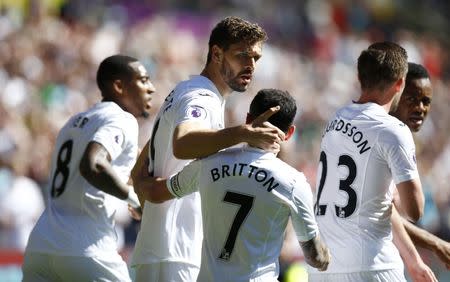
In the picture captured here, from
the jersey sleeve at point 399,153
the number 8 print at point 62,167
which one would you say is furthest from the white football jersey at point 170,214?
the jersey sleeve at point 399,153

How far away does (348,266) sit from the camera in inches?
286

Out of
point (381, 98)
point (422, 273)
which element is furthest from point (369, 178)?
point (422, 273)

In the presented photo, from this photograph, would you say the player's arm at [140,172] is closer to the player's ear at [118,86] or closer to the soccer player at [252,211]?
the player's ear at [118,86]

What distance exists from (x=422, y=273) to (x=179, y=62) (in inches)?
502

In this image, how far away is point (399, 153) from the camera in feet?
23.2

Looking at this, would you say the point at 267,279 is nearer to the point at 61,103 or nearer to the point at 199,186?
the point at 199,186

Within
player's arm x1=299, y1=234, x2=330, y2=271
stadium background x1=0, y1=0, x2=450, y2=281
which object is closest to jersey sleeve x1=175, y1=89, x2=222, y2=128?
player's arm x1=299, y1=234, x2=330, y2=271

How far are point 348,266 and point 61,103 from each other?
32.3ft

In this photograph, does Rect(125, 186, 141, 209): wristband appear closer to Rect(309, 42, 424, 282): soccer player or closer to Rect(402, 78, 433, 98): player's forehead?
Rect(309, 42, 424, 282): soccer player

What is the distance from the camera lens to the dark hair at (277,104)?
256 inches

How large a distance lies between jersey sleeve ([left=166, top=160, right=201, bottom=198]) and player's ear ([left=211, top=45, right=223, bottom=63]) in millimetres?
790

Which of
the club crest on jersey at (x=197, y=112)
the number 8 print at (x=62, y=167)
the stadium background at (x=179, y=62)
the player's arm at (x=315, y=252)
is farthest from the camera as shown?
the stadium background at (x=179, y=62)

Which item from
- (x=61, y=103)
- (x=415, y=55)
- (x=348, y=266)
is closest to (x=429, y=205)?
(x=61, y=103)

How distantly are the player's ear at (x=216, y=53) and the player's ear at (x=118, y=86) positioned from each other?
90 cm
